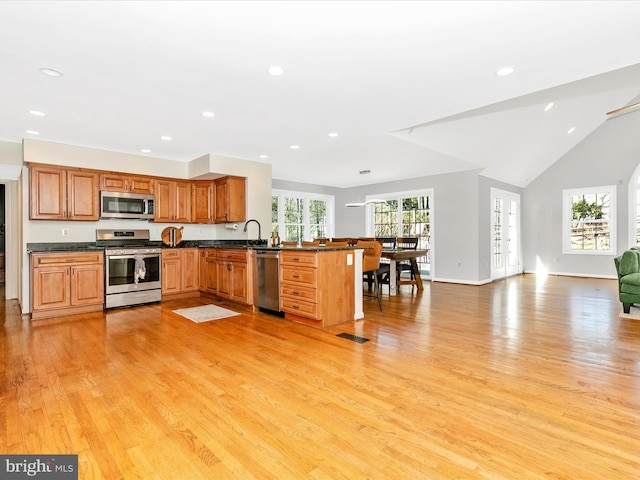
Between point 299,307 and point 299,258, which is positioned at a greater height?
point 299,258

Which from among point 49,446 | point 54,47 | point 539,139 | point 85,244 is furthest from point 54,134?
point 539,139

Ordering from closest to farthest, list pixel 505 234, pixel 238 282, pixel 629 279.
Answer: pixel 629 279 < pixel 238 282 < pixel 505 234

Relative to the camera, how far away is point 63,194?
4828 millimetres

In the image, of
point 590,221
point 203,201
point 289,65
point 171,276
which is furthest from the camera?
point 590,221

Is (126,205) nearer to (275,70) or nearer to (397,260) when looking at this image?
(275,70)

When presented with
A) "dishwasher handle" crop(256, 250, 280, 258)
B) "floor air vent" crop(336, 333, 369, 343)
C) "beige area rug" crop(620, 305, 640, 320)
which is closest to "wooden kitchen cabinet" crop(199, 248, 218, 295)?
"dishwasher handle" crop(256, 250, 280, 258)

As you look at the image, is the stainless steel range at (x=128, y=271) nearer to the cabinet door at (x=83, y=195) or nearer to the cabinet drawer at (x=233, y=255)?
the cabinet door at (x=83, y=195)

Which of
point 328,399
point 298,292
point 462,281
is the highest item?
point 298,292

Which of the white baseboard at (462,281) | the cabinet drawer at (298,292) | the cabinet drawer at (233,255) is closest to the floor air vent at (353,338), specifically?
the cabinet drawer at (298,292)

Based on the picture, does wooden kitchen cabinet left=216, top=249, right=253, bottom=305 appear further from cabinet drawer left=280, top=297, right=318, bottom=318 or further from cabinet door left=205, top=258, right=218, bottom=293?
cabinet drawer left=280, top=297, right=318, bottom=318

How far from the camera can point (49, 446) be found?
169 centimetres

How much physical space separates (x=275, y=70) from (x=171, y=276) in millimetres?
3979

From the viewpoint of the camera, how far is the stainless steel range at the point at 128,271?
4898 millimetres

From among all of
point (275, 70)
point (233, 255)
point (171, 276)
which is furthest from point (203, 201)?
point (275, 70)
